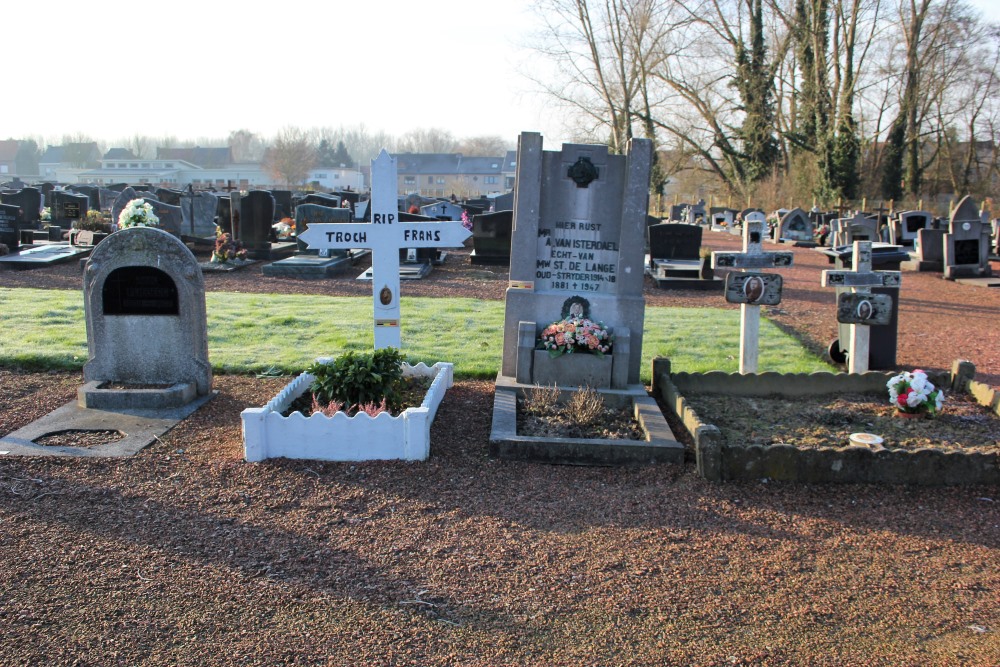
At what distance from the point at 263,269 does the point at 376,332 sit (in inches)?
391

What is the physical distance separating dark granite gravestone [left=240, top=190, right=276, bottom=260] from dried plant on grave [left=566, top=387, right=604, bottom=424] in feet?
44.4

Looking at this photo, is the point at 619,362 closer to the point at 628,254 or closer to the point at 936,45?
the point at 628,254

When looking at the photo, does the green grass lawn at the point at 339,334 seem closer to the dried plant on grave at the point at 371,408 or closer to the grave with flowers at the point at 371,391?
the grave with flowers at the point at 371,391

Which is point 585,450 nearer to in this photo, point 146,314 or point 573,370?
point 573,370

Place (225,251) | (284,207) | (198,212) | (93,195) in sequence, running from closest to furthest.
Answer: (225,251) → (198,212) → (284,207) → (93,195)

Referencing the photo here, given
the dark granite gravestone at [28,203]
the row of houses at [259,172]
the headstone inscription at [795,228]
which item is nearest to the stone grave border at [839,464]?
the dark granite gravestone at [28,203]

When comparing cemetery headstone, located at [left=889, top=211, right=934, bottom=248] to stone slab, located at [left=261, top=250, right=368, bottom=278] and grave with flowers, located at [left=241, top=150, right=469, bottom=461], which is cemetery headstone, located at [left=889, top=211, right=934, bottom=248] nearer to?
stone slab, located at [left=261, top=250, right=368, bottom=278]

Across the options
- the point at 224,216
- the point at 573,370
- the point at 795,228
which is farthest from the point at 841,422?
the point at 795,228

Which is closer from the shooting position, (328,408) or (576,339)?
(328,408)

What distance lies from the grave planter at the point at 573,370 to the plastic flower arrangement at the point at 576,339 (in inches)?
1.8

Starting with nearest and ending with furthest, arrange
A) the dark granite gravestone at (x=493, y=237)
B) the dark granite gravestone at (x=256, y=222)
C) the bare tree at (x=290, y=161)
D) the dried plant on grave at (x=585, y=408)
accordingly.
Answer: the dried plant on grave at (x=585, y=408) → the dark granite gravestone at (x=256, y=222) → the dark granite gravestone at (x=493, y=237) → the bare tree at (x=290, y=161)

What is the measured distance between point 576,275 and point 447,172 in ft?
327

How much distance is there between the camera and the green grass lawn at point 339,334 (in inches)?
316

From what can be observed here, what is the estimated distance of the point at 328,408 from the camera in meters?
5.55
